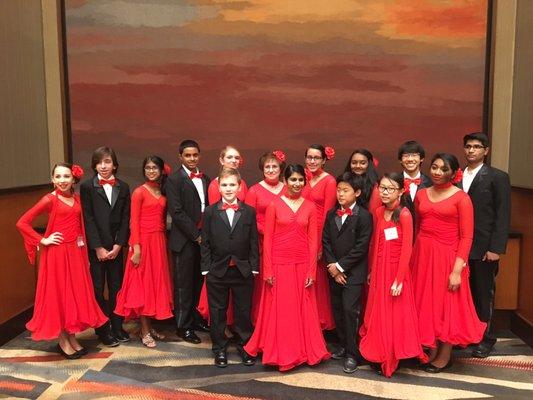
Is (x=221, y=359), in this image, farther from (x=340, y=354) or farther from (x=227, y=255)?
(x=340, y=354)

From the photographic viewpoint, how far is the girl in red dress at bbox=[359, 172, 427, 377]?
288 cm

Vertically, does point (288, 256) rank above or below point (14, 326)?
above

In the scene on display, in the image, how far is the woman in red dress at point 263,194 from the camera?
336 centimetres

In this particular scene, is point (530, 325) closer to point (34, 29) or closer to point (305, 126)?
point (305, 126)

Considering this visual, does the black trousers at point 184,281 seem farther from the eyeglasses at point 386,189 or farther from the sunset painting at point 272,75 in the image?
the eyeglasses at point 386,189

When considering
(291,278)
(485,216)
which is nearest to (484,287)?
(485,216)

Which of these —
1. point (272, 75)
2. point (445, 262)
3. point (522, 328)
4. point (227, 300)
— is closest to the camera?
point (445, 262)

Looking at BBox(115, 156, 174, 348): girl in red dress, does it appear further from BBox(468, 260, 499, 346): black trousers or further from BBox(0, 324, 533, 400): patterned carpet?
BBox(468, 260, 499, 346): black trousers

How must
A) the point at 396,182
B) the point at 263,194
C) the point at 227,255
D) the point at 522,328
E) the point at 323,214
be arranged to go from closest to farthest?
the point at 396,182, the point at 227,255, the point at 263,194, the point at 323,214, the point at 522,328

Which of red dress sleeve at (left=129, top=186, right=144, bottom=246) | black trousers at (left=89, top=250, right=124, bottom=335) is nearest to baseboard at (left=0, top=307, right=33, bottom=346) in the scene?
black trousers at (left=89, top=250, right=124, bottom=335)

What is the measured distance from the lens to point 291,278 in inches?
121

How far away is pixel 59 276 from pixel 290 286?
1716 mm

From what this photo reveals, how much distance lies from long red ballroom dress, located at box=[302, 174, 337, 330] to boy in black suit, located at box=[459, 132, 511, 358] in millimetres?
1024

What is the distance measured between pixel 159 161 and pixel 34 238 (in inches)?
41.9
